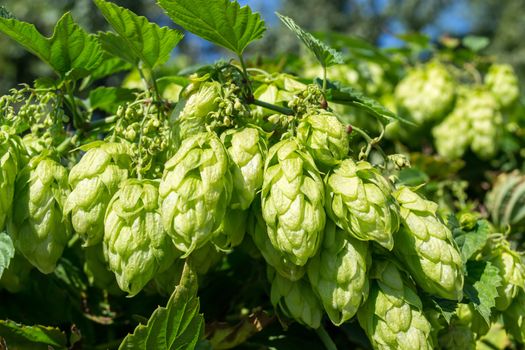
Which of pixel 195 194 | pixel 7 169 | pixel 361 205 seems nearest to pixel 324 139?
pixel 361 205

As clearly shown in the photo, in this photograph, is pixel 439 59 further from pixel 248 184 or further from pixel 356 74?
pixel 248 184

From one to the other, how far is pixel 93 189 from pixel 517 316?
954 millimetres

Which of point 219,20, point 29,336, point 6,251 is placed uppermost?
point 219,20

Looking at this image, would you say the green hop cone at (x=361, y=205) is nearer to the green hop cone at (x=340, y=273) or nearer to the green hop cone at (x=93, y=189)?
the green hop cone at (x=340, y=273)

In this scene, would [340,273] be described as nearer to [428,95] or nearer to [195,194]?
[195,194]

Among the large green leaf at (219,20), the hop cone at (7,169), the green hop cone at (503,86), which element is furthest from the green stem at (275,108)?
the green hop cone at (503,86)

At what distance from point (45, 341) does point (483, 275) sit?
92cm

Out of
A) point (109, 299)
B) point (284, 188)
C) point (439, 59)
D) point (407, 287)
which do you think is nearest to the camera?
point (284, 188)

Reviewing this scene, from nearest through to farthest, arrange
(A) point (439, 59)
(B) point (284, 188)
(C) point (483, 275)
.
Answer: (B) point (284, 188), (C) point (483, 275), (A) point (439, 59)

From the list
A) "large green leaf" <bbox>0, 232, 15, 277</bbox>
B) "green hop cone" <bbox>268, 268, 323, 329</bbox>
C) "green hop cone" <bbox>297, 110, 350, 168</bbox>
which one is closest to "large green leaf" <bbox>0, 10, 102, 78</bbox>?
"large green leaf" <bbox>0, 232, 15, 277</bbox>

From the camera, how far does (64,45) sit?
1381mm

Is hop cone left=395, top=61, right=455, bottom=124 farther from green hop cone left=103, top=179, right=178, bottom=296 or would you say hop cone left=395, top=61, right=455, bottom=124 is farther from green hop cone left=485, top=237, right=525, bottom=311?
green hop cone left=103, top=179, right=178, bottom=296

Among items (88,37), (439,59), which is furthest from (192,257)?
(439,59)

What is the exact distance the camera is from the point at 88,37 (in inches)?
53.4
